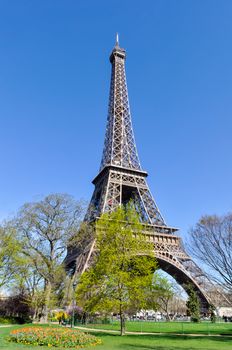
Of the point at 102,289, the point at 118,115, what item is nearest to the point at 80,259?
the point at 102,289

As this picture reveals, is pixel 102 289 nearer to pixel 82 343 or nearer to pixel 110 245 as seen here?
pixel 110 245

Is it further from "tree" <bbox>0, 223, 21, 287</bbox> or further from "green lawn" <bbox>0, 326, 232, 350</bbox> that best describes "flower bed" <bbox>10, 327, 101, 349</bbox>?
"tree" <bbox>0, 223, 21, 287</bbox>

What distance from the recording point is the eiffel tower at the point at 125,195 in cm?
4134

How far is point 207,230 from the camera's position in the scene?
20.3 m

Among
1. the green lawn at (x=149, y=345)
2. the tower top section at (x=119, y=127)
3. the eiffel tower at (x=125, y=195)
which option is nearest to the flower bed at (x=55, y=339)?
the green lawn at (x=149, y=345)

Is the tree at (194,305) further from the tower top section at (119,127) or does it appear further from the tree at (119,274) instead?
the tree at (119,274)

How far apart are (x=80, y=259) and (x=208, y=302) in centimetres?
1991

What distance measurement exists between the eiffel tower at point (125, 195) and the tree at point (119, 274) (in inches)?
358

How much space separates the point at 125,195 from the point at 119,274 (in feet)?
122

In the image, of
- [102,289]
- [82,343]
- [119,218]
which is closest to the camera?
[82,343]

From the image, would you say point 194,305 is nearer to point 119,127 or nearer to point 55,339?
point 55,339

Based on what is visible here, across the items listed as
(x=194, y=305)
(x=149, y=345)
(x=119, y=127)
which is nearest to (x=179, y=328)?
(x=194, y=305)

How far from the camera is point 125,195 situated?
185 feet

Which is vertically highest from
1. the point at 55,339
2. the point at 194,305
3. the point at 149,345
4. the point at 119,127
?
the point at 119,127
